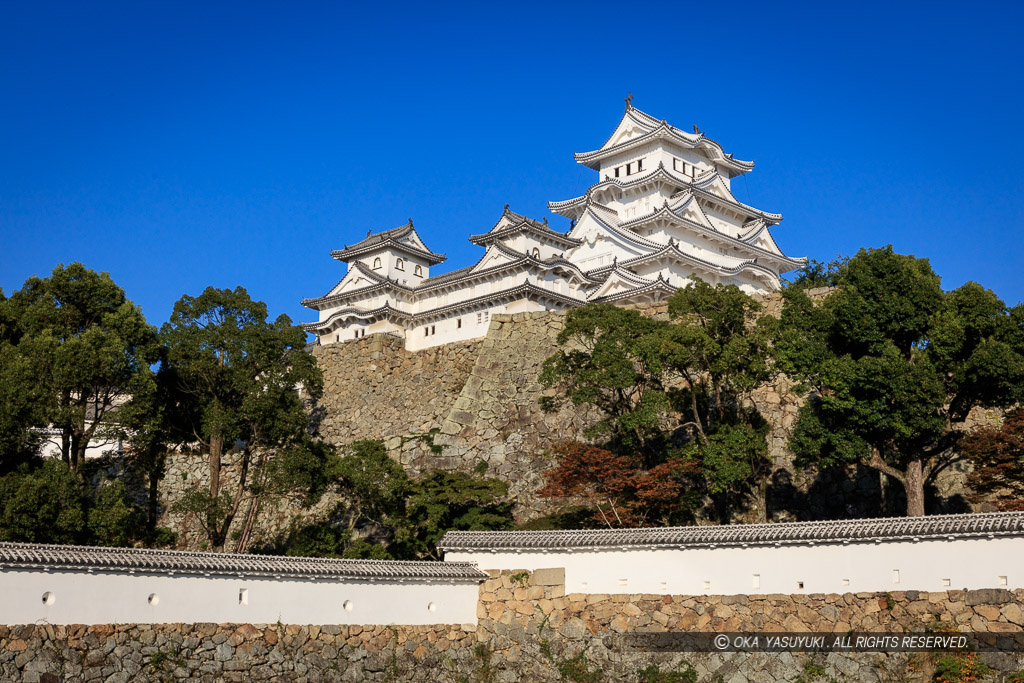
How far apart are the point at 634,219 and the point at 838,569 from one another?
27572mm

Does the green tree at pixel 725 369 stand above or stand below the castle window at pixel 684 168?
below

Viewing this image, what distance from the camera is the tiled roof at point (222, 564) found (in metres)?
16.1

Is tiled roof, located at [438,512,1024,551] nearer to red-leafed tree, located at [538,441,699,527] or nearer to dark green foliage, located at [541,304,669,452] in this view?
red-leafed tree, located at [538,441,699,527]

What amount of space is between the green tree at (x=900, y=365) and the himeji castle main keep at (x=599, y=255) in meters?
A: 15.1

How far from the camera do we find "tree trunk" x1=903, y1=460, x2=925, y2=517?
66.9 ft

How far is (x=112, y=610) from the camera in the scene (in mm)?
16531

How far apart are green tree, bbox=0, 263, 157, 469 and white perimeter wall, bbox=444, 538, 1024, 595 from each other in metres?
11.0

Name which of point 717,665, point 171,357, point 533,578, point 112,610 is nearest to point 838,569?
point 717,665

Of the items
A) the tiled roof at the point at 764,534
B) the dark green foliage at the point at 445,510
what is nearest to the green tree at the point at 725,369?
the tiled roof at the point at 764,534

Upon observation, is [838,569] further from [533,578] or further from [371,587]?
[371,587]

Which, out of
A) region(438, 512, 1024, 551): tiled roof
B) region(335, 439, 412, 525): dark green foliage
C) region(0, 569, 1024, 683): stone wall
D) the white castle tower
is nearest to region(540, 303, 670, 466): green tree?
region(335, 439, 412, 525): dark green foliage

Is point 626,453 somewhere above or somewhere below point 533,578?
above

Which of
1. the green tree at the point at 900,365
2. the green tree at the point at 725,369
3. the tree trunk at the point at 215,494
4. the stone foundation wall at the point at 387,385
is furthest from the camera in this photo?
the stone foundation wall at the point at 387,385

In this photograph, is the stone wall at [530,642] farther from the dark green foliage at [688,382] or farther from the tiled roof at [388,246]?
the tiled roof at [388,246]
